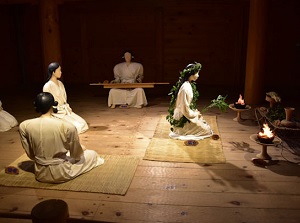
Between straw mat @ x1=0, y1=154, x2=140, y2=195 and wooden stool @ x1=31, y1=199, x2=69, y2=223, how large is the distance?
4.84 feet

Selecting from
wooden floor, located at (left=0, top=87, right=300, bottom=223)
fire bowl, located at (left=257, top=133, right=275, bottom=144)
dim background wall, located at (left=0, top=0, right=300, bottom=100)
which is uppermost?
dim background wall, located at (left=0, top=0, right=300, bottom=100)

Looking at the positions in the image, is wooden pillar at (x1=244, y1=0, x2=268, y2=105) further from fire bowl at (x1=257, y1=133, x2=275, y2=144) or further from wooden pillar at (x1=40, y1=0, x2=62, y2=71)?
wooden pillar at (x1=40, y1=0, x2=62, y2=71)

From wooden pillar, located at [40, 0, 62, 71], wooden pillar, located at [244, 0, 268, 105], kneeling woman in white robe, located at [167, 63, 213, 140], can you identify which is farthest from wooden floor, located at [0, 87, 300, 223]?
wooden pillar, located at [40, 0, 62, 71]

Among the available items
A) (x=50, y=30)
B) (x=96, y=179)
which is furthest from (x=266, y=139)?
(x=50, y=30)

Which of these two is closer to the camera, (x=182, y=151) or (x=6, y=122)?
(x=182, y=151)

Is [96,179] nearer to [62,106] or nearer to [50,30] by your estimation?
[62,106]

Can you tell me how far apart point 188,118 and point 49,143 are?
7.98ft

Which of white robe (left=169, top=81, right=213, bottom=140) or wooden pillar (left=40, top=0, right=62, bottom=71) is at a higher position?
wooden pillar (left=40, top=0, right=62, bottom=71)

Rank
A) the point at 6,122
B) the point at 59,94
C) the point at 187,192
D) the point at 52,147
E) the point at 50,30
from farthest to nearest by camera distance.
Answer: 1. the point at 50,30
2. the point at 6,122
3. the point at 59,94
4. the point at 52,147
5. the point at 187,192

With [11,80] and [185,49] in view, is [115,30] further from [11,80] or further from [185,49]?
[11,80]

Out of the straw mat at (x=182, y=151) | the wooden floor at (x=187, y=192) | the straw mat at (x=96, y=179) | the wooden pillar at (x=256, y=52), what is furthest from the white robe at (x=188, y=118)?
the wooden pillar at (x=256, y=52)

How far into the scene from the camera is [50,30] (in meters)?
7.95

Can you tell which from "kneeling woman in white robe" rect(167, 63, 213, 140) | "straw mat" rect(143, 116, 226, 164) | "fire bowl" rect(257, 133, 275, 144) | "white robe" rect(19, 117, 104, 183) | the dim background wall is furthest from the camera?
the dim background wall

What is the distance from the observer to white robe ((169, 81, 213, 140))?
534cm
